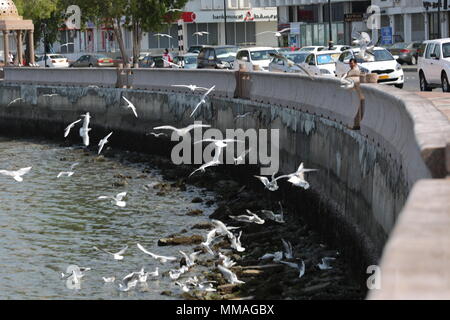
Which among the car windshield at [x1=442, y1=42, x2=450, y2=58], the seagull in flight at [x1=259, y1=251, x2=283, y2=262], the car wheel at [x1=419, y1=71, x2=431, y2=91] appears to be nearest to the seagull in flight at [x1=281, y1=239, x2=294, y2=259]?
the seagull in flight at [x1=259, y1=251, x2=283, y2=262]

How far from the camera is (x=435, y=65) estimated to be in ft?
111

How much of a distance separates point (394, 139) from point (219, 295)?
9.73 ft

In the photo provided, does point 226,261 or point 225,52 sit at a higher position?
point 225,52

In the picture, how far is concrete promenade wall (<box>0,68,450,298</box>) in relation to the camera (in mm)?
11066

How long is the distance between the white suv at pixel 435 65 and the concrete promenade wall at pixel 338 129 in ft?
20.0

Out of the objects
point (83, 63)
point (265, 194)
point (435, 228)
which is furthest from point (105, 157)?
point (83, 63)

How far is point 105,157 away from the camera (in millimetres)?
36281

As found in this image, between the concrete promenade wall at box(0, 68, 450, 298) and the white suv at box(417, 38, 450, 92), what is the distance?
239 inches

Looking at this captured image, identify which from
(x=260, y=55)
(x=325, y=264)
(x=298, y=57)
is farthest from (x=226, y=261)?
(x=260, y=55)

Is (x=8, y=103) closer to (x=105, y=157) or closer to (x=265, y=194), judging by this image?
(x=105, y=157)

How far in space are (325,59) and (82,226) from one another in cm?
1973

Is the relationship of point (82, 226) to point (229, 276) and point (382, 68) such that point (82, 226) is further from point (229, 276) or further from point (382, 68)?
point (382, 68)

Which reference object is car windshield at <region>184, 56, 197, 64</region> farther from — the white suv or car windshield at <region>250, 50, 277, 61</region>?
the white suv

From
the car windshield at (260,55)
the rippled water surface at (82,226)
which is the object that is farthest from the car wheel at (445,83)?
the car windshield at (260,55)
